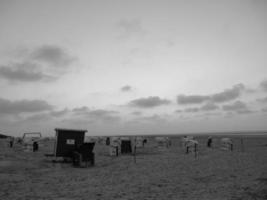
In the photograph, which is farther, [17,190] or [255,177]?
[255,177]

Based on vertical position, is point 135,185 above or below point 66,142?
below

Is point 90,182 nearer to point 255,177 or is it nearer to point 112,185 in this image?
point 112,185

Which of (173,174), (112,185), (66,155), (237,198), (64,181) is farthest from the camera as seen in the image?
(66,155)

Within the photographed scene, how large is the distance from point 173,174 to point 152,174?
1123mm

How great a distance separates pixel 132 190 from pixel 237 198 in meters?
3.83

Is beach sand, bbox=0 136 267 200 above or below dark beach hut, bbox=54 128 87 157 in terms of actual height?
below

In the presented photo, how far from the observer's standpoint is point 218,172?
13859mm

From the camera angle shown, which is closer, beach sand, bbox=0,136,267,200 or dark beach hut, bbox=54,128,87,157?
beach sand, bbox=0,136,267,200

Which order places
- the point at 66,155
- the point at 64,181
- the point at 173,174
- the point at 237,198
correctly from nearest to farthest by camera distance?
the point at 237,198 → the point at 64,181 → the point at 173,174 → the point at 66,155

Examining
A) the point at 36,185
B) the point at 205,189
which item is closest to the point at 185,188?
the point at 205,189

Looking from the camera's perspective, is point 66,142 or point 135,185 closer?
point 135,185

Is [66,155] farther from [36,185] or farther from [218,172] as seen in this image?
[218,172]

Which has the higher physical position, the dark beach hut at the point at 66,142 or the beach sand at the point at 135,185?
the dark beach hut at the point at 66,142

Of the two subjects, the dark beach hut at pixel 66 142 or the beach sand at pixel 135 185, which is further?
the dark beach hut at pixel 66 142
